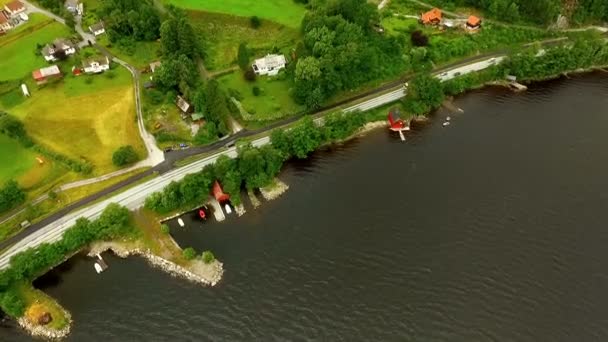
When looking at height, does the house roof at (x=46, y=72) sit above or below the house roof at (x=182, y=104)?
above

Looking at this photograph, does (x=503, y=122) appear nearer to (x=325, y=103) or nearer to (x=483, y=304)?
(x=325, y=103)

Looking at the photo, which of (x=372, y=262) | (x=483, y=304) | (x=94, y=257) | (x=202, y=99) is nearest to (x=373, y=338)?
(x=372, y=262)

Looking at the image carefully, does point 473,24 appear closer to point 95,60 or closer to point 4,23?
point 95,60

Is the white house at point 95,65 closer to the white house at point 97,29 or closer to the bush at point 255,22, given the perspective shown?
the white house at point 97,29

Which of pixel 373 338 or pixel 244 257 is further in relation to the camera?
pixel 244 257

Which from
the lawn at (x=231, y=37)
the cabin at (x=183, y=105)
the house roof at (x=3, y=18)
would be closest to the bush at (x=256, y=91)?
the lawn at (x=231, y=37)

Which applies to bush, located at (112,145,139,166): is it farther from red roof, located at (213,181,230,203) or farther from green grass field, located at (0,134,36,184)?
red roof, located at (213,181,230,203)
